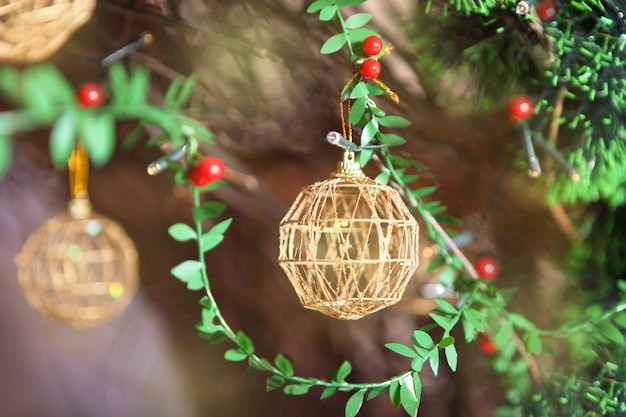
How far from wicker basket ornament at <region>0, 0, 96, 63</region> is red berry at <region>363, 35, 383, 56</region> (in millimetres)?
395

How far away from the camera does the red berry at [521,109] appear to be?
0.89m

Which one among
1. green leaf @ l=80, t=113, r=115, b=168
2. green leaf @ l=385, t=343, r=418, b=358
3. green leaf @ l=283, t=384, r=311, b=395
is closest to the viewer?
green leaf @ l=80, t=113, r=115, b=168

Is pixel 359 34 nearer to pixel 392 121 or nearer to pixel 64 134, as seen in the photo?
pixel 392 121

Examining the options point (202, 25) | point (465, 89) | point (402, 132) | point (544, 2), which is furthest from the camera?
point (202, 25)

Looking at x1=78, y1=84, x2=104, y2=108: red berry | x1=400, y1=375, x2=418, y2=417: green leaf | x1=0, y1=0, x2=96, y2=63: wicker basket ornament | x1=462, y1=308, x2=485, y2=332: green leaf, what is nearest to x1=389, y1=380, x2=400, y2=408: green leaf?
x1=400, y1=375, x2=418, y2=417: green leaf

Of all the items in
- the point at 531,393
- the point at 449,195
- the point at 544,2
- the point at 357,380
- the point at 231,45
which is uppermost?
the point at 544,2

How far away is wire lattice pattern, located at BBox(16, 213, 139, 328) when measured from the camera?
4.36ft

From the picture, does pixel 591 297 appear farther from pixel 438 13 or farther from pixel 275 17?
pixel 275 17

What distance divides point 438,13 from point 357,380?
0.77m

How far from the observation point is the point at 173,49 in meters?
1.35

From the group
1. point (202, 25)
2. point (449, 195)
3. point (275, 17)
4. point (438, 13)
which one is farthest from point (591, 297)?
point (202, 25)

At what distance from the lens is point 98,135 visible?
632mm

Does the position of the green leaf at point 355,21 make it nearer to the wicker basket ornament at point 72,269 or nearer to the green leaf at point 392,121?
the green leaf at point 392,121

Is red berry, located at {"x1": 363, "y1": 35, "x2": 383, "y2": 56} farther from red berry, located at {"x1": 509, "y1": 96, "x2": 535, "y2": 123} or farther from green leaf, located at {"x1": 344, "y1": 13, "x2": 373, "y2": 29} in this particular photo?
red berry, located at {"x1": 509, "y1": 96, "x2": 535, "y2": 123}
